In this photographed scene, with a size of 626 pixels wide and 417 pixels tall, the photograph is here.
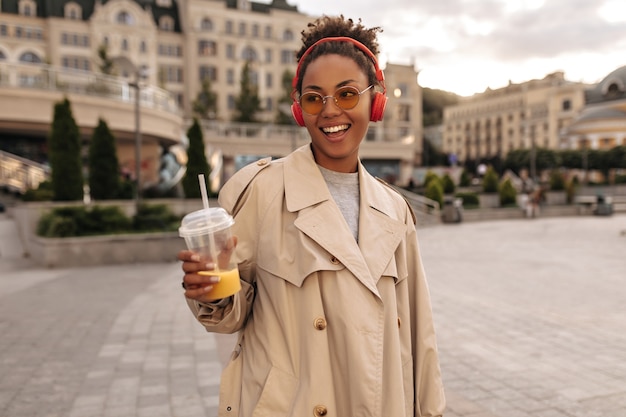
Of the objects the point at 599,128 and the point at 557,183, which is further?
the point at 599,128

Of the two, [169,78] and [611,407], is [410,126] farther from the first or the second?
[611,407]

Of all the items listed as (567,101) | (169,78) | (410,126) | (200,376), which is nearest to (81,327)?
(200,376)

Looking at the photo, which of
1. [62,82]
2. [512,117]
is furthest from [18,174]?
[512,117]

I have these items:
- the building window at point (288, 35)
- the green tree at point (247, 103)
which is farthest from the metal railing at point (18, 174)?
the building window at point (288, 35)

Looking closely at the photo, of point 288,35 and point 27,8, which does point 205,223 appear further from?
point 288,35

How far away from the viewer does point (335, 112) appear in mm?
2059

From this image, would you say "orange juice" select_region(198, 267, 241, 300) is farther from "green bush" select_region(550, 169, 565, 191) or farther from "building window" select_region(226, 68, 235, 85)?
"building window" select_region(226, 68, 235, 85)

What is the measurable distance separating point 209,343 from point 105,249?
7.66 m

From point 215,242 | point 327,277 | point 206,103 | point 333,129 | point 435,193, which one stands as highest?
point 206,103

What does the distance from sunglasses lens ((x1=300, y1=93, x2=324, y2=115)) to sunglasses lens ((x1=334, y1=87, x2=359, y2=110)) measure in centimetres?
7

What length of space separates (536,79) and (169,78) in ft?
234

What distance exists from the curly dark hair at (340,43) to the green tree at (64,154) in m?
14.9

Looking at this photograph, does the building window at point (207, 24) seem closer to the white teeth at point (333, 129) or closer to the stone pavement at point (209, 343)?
the stone pavement at point (209, 343)

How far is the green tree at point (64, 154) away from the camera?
50.0 feet
